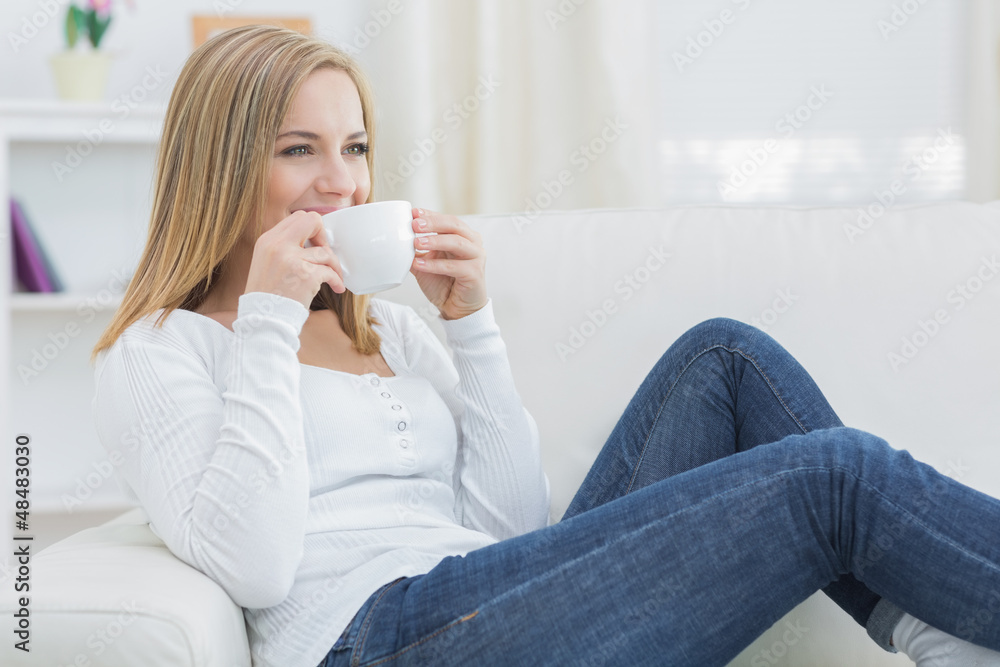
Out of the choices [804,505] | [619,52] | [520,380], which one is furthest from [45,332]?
[804,505]

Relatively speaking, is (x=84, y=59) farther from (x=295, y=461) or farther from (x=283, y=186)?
(x=295, y=461)

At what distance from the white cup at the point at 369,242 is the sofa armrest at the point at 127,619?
33 cm

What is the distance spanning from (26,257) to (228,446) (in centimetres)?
134

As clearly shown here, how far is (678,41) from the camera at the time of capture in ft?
7.55

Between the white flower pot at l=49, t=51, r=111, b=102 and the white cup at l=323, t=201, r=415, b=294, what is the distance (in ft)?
4.21

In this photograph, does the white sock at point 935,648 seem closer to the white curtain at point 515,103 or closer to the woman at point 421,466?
the woman at point 421,466

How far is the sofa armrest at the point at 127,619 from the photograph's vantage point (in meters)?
0.73

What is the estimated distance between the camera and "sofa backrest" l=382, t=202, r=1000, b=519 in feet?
4.19

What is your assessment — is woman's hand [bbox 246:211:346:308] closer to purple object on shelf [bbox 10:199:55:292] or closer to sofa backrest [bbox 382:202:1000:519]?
sofa backrest [bbox 382:202:1000:519]

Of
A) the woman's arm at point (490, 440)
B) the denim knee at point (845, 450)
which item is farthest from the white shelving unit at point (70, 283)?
the denim knee at point (845, 450)

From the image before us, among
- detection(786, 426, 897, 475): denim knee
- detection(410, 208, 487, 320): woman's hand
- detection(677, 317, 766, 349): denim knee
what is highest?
detection(410, 208, 487, 320): woman's hand

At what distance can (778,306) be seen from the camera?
1326 millimetres

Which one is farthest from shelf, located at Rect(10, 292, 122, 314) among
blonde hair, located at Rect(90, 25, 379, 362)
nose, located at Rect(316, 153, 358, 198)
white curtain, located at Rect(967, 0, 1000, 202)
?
white curtain, located at Rect(967, 0, 1000, 202)

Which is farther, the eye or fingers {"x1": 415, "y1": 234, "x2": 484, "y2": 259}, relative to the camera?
the eye
